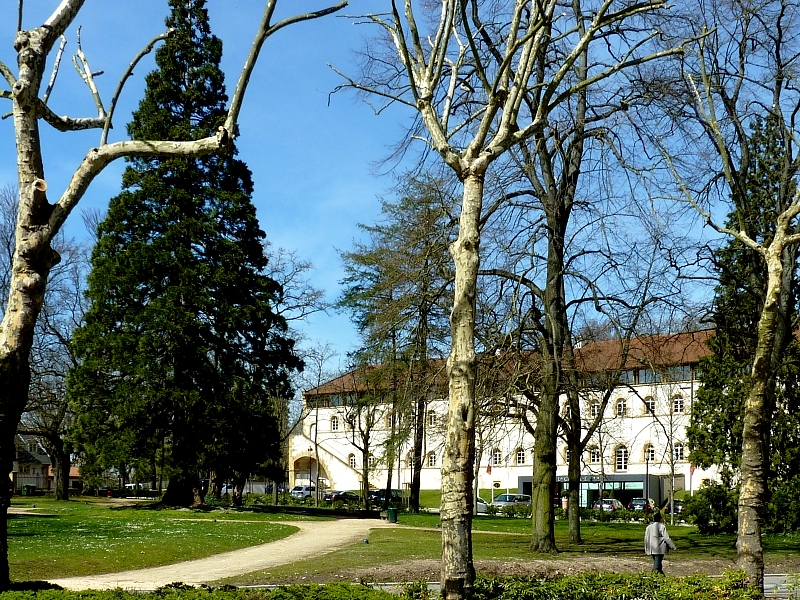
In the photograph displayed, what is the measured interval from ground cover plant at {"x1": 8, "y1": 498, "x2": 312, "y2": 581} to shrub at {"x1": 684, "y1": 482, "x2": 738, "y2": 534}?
50.8ft

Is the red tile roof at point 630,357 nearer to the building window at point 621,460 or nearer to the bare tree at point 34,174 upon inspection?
the bare tree at point 34,174

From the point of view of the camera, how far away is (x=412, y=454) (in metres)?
45.8

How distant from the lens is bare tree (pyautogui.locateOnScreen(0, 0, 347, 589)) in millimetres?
8742

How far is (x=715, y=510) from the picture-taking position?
33031 millimetres

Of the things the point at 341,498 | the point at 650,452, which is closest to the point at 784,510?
the point at 341,498

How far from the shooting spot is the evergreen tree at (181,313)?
3722cm

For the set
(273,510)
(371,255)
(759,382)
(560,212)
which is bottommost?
(273,510)

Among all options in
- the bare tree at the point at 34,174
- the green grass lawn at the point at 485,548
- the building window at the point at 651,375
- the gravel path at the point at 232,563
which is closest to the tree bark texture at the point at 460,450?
the bare tree at the point at 34,174

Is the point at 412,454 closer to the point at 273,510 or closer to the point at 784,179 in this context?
the point at 273,510

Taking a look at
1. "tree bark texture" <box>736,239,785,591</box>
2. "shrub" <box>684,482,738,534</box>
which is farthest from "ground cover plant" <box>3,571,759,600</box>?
"shrub" <box>684,482,738,534</box>

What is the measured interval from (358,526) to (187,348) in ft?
36.2

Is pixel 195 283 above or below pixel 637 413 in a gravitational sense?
above

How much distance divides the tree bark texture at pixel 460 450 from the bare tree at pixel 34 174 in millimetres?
3107

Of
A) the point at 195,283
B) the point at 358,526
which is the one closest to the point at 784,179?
the point at 358,526
